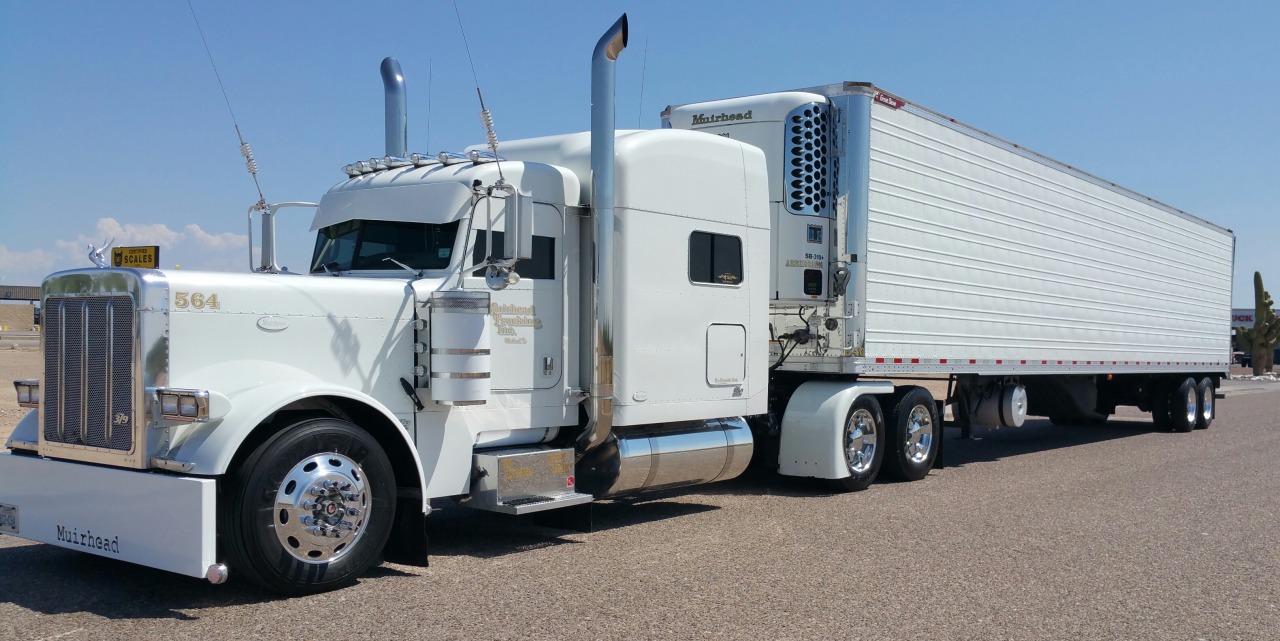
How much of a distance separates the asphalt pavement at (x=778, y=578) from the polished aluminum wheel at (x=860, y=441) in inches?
14.1

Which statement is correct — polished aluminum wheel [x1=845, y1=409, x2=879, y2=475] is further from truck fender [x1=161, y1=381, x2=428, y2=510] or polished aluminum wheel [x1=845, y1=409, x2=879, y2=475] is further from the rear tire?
the rear tire

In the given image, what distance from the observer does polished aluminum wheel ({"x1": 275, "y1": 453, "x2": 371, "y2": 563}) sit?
580 cm

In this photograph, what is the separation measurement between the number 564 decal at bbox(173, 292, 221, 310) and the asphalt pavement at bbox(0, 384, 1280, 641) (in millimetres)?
1576

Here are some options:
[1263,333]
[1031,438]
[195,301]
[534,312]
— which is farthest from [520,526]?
[1263,333]

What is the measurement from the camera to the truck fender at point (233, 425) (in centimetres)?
552

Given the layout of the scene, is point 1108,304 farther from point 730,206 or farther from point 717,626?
point 717,626

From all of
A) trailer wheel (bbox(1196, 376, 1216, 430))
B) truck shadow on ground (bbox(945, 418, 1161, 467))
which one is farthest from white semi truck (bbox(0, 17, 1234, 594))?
trailer wheel (bbox(1196, 376, 1216, 430))

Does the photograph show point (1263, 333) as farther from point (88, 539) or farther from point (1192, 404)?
point (88, 539)

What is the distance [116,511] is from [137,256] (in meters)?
3.94

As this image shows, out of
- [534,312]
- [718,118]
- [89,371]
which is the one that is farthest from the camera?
[718,118]

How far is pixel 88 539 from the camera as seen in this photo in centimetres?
589

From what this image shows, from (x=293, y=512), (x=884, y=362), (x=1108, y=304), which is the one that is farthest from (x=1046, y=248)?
(x=293, y=512)

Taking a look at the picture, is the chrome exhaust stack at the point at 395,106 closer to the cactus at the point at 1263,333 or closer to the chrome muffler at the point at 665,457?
the chrome muffler at the point at 665,457

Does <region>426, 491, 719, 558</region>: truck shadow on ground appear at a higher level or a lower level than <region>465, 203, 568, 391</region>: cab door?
lower
